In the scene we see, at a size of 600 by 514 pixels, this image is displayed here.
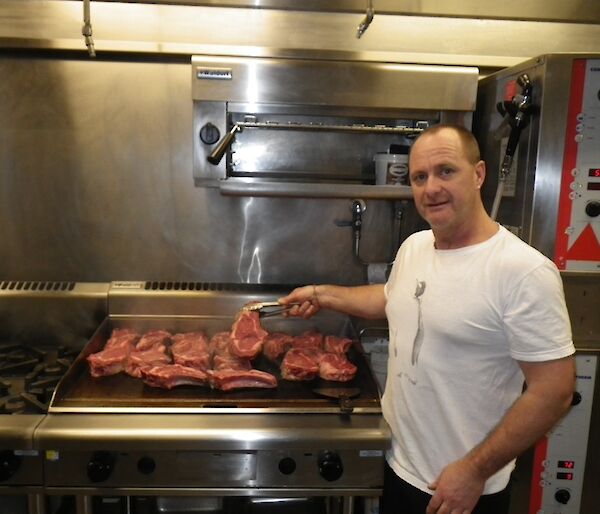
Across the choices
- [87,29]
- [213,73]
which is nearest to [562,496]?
[213,73]

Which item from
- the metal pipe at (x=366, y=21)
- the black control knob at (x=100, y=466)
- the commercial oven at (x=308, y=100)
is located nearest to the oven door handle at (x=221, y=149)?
the commercial oven at (x=308, y=100)

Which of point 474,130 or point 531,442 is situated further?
point 474,130

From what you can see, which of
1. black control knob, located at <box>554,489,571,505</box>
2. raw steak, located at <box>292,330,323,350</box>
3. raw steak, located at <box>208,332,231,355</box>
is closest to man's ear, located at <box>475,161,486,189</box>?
raw steak, located at <box>292,330,323,350</box>

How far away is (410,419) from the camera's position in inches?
51.0

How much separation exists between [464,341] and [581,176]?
0.71 meters

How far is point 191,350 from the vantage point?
1.69 m

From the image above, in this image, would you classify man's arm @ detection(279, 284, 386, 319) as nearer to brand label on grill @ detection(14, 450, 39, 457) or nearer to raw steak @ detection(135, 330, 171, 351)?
raw steak @ detection(135, 330, 171, 351)

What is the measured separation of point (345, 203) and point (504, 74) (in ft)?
2.33

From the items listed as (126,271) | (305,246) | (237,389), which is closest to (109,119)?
(126,271)

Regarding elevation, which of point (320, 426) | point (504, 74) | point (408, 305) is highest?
point (504, 74)

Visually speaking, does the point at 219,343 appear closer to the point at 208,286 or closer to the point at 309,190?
the point at 208,286

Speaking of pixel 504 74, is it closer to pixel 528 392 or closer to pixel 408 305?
pixel 408 305

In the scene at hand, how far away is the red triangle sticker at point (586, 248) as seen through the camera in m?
Result: 1.59

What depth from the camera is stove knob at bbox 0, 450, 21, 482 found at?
135 centimetres
